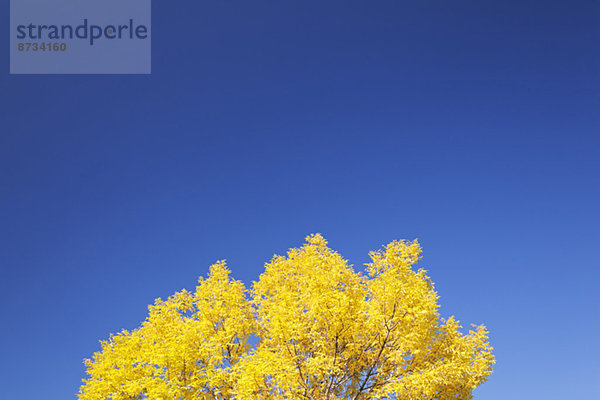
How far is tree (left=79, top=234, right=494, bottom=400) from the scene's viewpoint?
17562 millimetres

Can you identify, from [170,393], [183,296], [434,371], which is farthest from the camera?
[183,296]

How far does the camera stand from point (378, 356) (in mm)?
18422

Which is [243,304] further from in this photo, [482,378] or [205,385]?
[482,378]

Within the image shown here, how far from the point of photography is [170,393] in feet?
63.9

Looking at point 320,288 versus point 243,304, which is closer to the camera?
point 320,288

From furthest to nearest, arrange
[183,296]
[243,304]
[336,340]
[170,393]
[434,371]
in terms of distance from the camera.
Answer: [183,296], [243,304], [170,393], [336,340], [434,371]

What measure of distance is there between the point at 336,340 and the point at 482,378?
19.0ft

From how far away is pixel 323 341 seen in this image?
710 inches

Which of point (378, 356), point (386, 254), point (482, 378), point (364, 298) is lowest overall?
point (482, 378)

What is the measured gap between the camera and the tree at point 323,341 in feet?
57.6

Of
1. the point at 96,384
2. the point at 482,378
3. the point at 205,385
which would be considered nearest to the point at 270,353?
the point at 205,385

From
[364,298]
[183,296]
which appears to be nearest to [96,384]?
[183,296]

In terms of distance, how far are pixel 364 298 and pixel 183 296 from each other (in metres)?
9.14

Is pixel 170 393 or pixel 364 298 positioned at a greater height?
pixel 364 298
